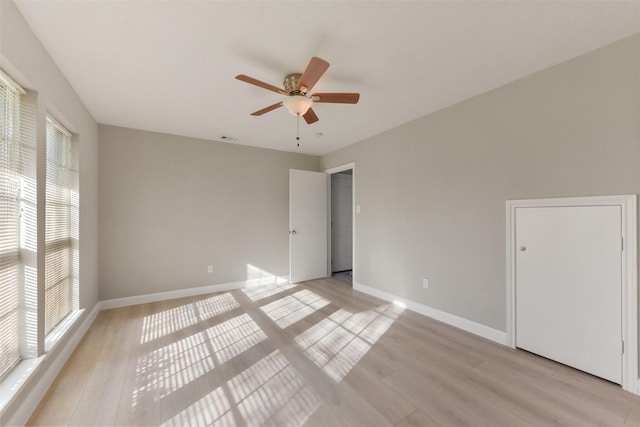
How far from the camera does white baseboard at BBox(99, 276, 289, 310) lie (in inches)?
132

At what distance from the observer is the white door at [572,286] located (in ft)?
6.07

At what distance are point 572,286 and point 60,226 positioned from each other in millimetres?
4405

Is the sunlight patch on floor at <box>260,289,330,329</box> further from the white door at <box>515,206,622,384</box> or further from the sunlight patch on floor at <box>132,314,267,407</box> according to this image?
the white door at <box>515,206,622,384</box>

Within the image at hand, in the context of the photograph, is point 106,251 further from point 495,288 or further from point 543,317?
point 543,317

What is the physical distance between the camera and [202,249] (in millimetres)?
3900

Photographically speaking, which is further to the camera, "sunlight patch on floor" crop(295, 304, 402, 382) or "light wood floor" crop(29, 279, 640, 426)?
"sunlight patch on floor" crop(295, 304, 402, 382)

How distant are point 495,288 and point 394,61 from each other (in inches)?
88.8

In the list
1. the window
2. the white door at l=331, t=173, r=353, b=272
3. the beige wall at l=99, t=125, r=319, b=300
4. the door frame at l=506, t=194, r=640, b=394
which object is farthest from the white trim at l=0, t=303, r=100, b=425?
the white door at l=331, t=173, r=353, b=272

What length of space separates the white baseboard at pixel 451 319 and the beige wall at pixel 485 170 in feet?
0.19

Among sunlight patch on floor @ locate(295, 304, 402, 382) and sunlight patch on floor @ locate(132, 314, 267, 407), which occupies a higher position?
sunlight patch on floor @ locate(295, 304, 402, 382)

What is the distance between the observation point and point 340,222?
5.45 m

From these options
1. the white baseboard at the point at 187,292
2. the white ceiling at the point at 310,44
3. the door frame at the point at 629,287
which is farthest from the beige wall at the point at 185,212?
the door frame at the point at 629,287

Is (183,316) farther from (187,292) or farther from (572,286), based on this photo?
(572,286)

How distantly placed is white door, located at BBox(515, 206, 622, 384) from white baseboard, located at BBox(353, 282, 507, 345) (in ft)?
0.58
